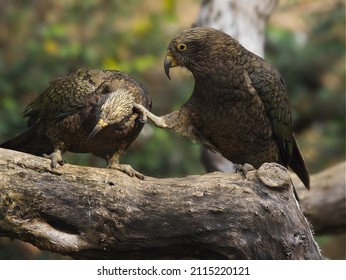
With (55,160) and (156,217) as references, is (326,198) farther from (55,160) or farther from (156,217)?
(55,160)

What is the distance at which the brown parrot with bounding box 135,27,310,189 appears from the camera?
4.41 meters

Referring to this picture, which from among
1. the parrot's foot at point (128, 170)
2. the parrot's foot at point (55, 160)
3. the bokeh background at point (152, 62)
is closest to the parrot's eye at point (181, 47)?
the parrot's foot at point (128, 170)

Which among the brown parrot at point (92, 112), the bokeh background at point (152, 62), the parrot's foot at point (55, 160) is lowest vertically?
the parrot's foot at point (55, 160)

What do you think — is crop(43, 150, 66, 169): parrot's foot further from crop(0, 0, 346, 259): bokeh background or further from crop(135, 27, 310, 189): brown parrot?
crop(0, 0, 346, 259): bokeh background

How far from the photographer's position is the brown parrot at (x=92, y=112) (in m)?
4.39

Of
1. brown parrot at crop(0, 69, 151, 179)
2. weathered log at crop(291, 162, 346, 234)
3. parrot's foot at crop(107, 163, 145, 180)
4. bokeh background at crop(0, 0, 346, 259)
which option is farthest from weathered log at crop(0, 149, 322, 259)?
bokeh background at crop(0, 0, 346, 259)

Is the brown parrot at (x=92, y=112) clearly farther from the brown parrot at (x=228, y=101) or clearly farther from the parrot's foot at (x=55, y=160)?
the brown parrot at (x=228, y=101)

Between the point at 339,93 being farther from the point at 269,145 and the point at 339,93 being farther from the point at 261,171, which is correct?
the point at 261,171

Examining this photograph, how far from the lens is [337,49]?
9.54 meters

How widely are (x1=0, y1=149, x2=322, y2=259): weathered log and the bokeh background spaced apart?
3078 mm

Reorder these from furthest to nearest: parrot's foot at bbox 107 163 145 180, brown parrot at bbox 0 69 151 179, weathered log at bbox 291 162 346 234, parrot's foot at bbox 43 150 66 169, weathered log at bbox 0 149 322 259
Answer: weathered log at bbox 291 162 346 234 < brown parrot at bbox 0 69 151 179 < parrot's foot at bbox 107 163 145 180 < parrot's foot at bbox 43 150 66 169 < weathered log at bbox 0 149 322 259

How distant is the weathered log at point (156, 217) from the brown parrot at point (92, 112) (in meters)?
0.40

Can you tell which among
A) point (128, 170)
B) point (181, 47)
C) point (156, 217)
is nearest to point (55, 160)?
point (128, 170)

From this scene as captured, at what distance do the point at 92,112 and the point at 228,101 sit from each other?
94 centimetres
